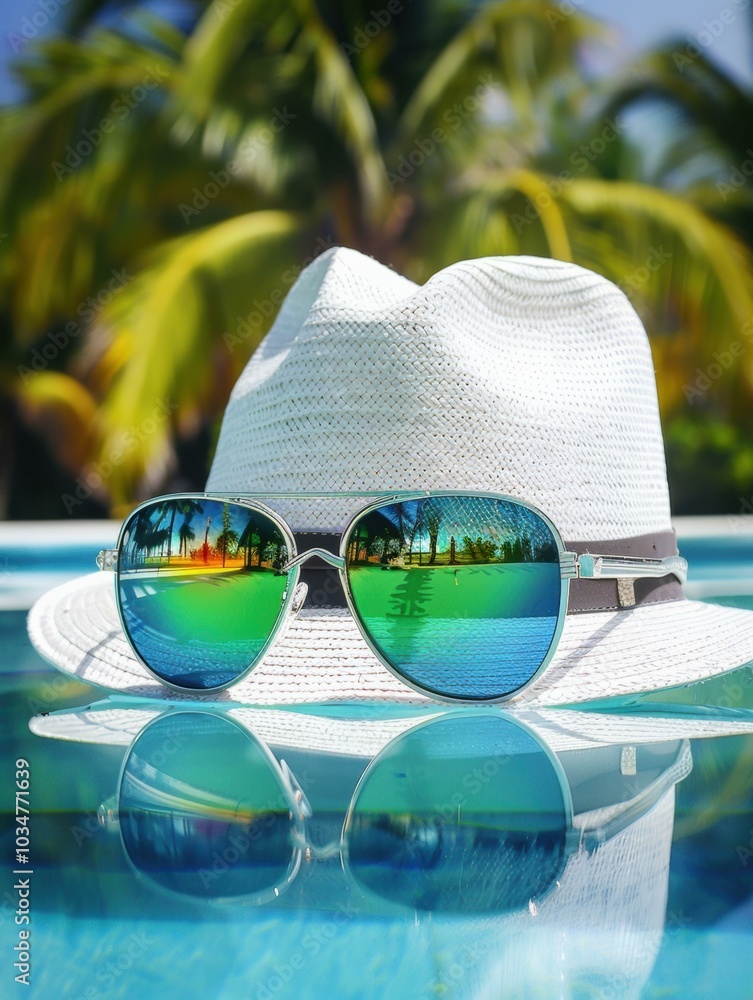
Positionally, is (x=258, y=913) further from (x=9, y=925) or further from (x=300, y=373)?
(x=300, y=373)

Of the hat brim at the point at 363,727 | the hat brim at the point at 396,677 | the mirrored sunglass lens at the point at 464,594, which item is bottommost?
the hat brim at the point at 363,727

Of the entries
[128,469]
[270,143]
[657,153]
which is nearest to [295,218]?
[270,143]

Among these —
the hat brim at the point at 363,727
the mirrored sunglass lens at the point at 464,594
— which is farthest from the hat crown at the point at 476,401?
the hat brim at the point at 363,727

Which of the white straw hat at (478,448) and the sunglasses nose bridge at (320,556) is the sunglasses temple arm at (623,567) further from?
the sunglasses nose bridge at (320,556)

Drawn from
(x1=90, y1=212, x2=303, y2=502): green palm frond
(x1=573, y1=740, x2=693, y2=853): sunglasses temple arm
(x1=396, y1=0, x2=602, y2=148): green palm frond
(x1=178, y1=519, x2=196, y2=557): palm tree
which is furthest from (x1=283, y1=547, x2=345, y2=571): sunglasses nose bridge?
(x1=396, y1=0, x2=602, y2=148): green palm frond

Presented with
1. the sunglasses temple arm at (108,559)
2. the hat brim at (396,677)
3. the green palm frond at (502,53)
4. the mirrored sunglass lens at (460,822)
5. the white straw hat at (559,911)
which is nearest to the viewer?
the white straw hat at (559,911)

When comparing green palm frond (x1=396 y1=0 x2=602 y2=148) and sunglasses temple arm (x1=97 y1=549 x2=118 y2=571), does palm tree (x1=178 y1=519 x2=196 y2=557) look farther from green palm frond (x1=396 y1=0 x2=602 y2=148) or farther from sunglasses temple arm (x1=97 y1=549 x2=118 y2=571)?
green palm frond (x1=396 y1=0 x2=602 y2=148)

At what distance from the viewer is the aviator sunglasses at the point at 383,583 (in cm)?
98

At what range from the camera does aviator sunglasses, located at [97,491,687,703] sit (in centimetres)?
98

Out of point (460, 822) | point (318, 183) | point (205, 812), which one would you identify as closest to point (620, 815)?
point (460, 822)

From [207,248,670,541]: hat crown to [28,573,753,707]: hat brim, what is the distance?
0.40 ft

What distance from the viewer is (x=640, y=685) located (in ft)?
3.26

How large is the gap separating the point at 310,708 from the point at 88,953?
1.69 feet

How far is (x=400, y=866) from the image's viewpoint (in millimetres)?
625
